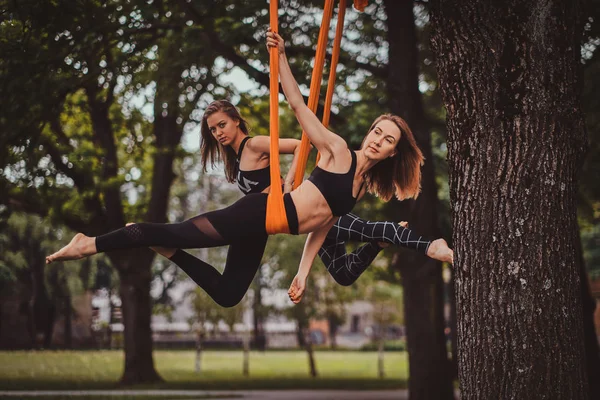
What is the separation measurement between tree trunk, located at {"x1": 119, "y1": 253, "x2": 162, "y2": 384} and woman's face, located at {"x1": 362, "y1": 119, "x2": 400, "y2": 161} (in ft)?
38.0

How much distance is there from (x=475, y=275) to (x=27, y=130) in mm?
5526

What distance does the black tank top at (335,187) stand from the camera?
147 inches

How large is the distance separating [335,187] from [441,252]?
3.04 feet

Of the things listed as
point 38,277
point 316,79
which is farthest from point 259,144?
point 38,277

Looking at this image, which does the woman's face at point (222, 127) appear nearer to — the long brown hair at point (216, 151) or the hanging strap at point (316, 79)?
the long brown hair at point (216, 151)

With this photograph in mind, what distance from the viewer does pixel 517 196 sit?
380 cm

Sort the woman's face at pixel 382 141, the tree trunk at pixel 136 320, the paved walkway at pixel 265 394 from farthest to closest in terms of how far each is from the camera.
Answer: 1. the tree trunk at pixel 136 320
2. the paved walkway at pixel 265 394
3. the woman's face at pixel 382 141

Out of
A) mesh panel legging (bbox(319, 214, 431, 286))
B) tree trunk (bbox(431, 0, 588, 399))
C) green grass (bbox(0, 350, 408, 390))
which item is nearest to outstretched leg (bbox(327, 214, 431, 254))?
mesh panel legging (bbox(319, 214, 431, 286))

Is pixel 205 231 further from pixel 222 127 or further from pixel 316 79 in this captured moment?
pixel 316 79

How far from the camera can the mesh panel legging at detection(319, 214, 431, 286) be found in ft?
14.2

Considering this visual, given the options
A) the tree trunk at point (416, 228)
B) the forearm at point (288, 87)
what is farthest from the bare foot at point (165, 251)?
the tree trunk at point (416, 228)

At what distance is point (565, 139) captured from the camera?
152 inches

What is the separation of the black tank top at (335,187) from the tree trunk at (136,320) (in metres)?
11.6

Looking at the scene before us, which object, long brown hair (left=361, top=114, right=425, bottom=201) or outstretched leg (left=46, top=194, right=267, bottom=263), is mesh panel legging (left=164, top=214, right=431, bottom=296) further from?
outstretched leg (left=46, top=194, right=267, bottom=263)
